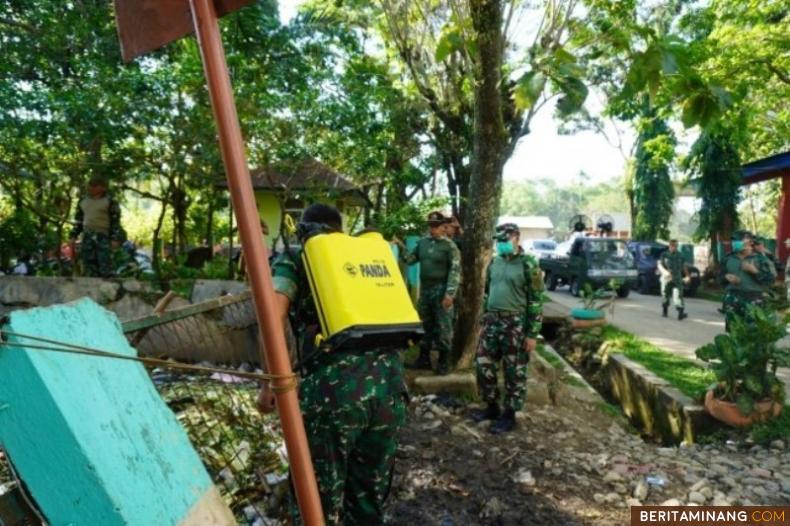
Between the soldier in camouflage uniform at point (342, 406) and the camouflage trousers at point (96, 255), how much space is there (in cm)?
604

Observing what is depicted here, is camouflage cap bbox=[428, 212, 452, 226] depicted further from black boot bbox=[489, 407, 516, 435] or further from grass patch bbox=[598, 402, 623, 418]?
grass patch bbox=[598, 402, 623, 418]

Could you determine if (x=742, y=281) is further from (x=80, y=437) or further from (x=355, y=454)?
(x=80, y=437)

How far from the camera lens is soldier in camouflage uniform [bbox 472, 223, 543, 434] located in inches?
192

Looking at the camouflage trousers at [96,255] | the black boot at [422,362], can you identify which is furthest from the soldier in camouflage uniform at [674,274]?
the camouflage trousers at [96,255]

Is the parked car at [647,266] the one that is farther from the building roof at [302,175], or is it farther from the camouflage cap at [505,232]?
the camouflage cap at [505,232]

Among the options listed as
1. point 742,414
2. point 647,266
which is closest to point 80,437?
point 742,414

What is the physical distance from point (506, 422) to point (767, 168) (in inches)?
632

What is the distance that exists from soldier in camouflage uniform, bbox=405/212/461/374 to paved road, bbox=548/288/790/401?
3.64m

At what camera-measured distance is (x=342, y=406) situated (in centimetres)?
229

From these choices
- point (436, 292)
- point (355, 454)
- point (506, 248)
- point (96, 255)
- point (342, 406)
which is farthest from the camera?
point (96, 255)

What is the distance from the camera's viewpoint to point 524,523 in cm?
320

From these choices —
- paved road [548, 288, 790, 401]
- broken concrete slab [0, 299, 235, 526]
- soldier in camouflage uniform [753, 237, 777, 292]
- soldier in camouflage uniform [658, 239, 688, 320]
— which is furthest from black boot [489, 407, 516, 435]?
soldier in camouflage uniform [658, 239, 688, 320]

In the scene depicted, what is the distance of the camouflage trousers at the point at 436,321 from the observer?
604 centimetres

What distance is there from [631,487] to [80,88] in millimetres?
7303
